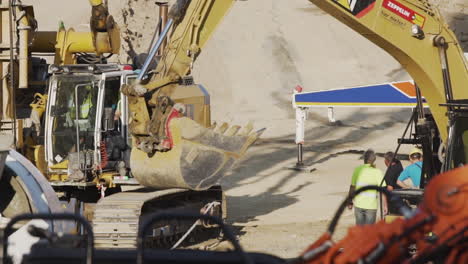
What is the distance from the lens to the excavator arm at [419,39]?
12266 millimetres

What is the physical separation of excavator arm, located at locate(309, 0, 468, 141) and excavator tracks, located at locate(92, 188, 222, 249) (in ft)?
11.7

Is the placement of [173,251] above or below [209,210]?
above

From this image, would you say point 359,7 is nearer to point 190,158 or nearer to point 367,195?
point 367,195

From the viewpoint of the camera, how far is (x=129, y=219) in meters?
12.7

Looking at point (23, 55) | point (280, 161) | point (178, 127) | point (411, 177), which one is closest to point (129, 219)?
point (178, 127)

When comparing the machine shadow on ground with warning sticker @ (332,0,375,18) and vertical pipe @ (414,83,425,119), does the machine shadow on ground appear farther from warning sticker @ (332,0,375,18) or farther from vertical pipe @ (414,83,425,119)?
warning sticker @ (332,0,375,18)

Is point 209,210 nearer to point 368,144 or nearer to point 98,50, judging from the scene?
point 98,50

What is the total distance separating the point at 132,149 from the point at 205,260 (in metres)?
7.14

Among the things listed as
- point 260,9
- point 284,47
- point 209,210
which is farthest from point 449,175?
point 260,9

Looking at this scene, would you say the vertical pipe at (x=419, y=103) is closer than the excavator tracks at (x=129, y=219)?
Yes

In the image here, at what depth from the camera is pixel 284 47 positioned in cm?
4269

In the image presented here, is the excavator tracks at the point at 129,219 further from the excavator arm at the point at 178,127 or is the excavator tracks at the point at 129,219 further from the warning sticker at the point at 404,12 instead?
the warning sticker at the point at 404,12

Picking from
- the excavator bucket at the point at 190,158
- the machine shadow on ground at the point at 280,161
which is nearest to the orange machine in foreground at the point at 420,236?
the excavator bucket at the point at 190,158

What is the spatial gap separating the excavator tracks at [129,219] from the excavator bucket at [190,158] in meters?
0.33
